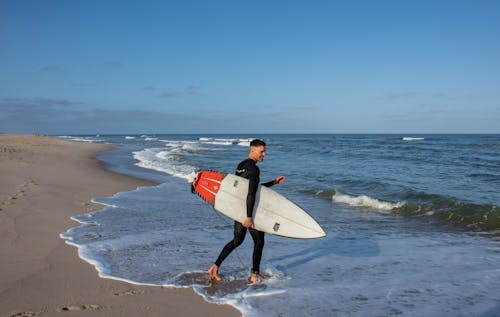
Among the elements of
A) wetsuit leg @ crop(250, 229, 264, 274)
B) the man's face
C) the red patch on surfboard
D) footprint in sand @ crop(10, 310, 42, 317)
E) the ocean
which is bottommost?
the ocean

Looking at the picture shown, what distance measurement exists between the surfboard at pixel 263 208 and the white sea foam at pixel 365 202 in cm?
562

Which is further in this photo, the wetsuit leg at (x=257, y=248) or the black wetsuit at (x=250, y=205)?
the wetsuit leg at (x=257, y=248)

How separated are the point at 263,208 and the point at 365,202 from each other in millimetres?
6477

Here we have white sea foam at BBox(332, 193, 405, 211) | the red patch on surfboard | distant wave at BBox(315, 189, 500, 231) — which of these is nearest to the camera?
the red patch on surfboard

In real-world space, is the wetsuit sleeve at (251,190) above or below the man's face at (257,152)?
below

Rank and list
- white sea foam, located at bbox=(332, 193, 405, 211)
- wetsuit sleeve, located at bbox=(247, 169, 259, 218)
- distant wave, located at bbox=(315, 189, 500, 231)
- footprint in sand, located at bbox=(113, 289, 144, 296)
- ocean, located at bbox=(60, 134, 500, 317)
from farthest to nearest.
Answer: white sea foam, located at bbox=(332, 193, 405, 211), distant wave, located at bbox=(315, 189, 500, 231), wetsuit sleeve, located at bbox=(247, 169, 259, 218), ocean, located at bbox=(60, 134, 500, 317), footprint in sand, located at bbox=(113, 289, 144, 296)

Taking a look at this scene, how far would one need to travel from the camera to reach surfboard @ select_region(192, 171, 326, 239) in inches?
193

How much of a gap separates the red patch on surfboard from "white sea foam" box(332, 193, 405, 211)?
20.1ft

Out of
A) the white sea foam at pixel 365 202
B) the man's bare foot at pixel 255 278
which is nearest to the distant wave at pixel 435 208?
the white sea foam at pixel 365 202

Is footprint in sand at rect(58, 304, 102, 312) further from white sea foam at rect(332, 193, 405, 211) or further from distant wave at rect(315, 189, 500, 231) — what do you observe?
white sea foam at rect(332, 193, 405, 211)

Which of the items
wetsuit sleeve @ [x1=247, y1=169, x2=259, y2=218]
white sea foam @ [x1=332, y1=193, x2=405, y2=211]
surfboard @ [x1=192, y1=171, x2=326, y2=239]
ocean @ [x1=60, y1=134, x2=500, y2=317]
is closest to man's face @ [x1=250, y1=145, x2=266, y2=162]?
wetsuit sleeve @ [x1=247, y1=169, x2=259, y2=218]

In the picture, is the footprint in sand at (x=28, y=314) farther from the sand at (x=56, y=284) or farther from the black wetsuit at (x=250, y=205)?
the black wetsuit at (x=250, y=205)

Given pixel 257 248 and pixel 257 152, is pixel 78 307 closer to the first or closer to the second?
pixel 257 248

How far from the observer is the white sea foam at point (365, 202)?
10.3 metres
